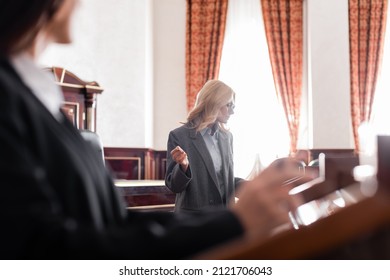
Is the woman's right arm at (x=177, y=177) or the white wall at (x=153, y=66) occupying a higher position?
the white wall at (x=153, y=66)

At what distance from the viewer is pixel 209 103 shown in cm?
266

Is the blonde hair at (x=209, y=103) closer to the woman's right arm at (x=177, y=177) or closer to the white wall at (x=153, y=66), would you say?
the woman's right arm at (x=177, y=177)

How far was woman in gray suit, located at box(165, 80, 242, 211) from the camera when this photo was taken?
8.46 ft

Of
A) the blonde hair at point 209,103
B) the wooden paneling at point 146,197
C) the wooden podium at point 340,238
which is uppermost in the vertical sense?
the blonde hair at point 209,103

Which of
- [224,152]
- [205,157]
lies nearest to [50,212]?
[205,157]

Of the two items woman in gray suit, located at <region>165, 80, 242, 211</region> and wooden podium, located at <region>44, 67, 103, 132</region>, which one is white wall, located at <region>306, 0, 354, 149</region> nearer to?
wooden podium, located at <region>44, 67, 103, 132</region>

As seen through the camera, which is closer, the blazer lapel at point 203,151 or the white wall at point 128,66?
the blazer lapel at point 203,151

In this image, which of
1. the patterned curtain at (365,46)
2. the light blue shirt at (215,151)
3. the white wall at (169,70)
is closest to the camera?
the light blue shirt at (215,151)

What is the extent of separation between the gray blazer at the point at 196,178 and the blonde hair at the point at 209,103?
0.07m

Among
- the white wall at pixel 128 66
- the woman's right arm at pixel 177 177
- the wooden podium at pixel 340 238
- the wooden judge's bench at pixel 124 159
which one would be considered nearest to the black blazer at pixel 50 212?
→ the wooden podium at pixel 340 238

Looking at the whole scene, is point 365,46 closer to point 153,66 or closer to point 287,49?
point 287,49

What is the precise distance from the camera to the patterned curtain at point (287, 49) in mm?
6953

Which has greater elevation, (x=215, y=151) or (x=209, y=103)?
(x=209, y=103)

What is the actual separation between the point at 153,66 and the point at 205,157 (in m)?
4.83
